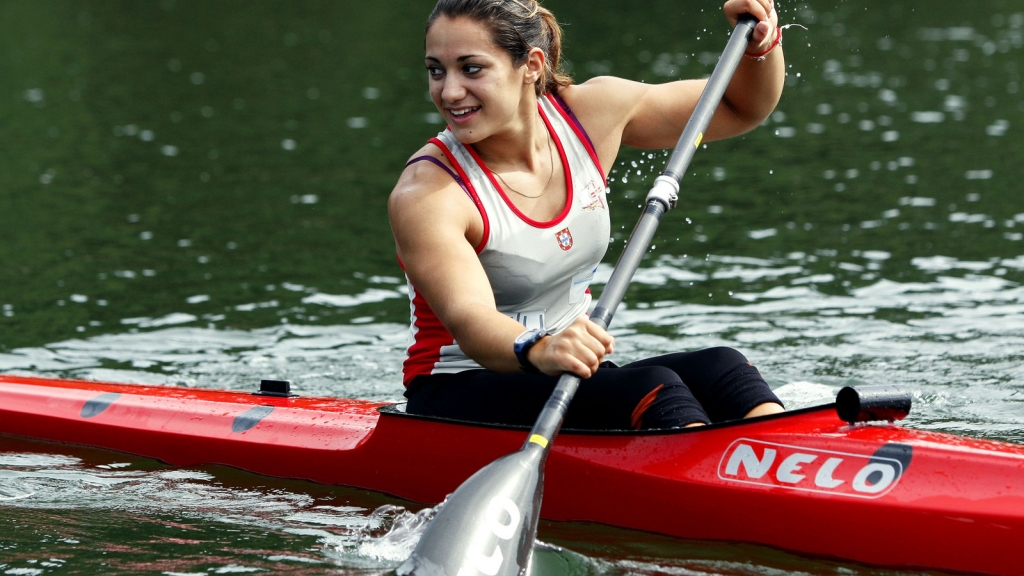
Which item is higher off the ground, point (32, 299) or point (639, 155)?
point (639, 155)

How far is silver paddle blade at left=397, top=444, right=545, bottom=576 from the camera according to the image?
124 inches

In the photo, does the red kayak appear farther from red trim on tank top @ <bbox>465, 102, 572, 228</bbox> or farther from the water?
red trim on tank top @ <bbox>465, 102, 572, 228</bbox>

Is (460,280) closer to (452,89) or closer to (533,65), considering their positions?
(452,89)

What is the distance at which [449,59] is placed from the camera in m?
3.54

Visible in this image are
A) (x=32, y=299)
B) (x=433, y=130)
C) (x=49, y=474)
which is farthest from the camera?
(x=433, y=130)

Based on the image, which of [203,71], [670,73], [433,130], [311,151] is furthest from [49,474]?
[203,71]

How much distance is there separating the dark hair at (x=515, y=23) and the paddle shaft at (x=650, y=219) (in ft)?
1.71

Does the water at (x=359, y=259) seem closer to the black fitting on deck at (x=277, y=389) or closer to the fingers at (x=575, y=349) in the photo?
the black fitting on deck at (x=277, y=389)

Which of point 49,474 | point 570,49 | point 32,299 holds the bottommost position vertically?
point 49,474

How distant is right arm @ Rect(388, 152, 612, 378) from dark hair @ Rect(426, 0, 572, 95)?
452 millimetres

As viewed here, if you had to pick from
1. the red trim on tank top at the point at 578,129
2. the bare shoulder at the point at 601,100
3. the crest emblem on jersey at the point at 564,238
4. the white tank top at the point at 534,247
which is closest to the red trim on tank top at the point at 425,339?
the white tank top at the point at 534,247

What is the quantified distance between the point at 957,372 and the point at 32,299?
5328 millimetres

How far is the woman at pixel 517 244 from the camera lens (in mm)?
3424

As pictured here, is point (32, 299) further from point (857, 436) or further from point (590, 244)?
point (857, 436)
